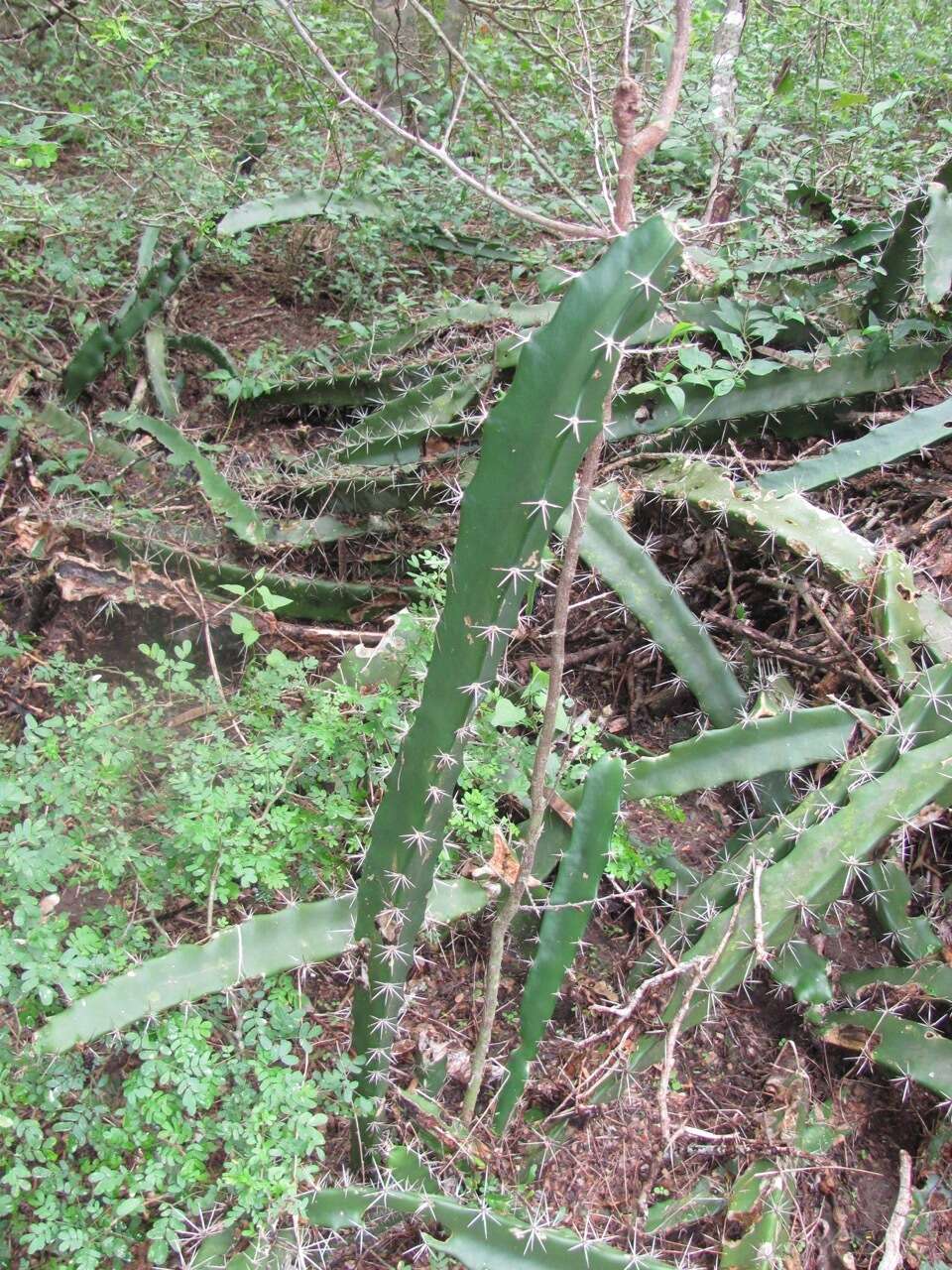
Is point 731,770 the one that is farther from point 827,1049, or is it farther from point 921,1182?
point 921,1182

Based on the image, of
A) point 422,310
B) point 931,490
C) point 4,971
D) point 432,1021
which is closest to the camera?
point 4,971

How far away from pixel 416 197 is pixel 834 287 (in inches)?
76.2

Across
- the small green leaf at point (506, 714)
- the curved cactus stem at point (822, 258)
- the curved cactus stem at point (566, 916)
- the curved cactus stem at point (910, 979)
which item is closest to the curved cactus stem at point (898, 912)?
the curved cactus stem at point (910, 979)

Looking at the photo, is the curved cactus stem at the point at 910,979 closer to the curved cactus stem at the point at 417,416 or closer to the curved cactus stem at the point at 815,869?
the curved cactus stem at the point at 815,869

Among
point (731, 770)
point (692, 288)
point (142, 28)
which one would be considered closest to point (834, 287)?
point (692, 288)

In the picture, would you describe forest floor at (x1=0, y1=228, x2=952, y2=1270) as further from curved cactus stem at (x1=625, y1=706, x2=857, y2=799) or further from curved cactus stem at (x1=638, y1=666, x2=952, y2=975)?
curved cactus stem at (x1=625, y1=706, x2=857, y2=799)

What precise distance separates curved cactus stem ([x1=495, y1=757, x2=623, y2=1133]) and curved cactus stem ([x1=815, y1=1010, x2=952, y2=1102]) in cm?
62

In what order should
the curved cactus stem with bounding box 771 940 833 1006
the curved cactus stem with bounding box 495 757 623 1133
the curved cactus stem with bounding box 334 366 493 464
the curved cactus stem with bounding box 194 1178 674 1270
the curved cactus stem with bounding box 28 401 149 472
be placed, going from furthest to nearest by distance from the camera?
the curved cactus stem with bounding box 28 401 149 472, the curved cactus stem with bounding box 334 366 493 464, the curved cactus stem with bounding box 771 940 833 1006, the curved cactus stem with bounding box 495 757 623 1133, the curved cactus stem with bounding box 194 1178 674 1270

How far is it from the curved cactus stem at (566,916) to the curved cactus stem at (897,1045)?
62cm

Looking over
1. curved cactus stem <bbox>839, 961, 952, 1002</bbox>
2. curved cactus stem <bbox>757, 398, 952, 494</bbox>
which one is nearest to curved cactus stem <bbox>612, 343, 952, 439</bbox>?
curved cactus stem <bbox>757, 398, 952, 494</bbox>

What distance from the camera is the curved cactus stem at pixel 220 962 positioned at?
5.29 feet

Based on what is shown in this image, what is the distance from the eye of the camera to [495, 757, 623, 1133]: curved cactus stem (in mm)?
1781

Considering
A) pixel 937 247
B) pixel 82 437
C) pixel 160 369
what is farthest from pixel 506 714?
pixel 160 369

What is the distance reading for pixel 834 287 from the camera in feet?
9.91
